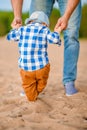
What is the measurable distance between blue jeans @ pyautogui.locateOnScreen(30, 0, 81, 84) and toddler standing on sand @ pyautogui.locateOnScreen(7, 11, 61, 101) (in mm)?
474

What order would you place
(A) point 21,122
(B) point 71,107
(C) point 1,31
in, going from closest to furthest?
(A) point 21,122 → (B) point 71,107 → (C) point 1,31

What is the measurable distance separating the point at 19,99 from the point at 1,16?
13136 mm

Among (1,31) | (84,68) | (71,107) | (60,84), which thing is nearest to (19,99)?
(71,107)

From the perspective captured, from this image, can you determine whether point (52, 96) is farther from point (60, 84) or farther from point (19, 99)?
point (60, 84)

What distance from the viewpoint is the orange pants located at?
4.20 m

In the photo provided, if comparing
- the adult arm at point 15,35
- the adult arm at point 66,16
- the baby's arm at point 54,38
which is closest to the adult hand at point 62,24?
the adult arm at point 66,16

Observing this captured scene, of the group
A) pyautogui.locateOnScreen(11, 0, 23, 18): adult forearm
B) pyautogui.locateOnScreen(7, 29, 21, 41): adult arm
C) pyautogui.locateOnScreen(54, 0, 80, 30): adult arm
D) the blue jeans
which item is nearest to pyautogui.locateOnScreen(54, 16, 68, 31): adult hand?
pyautogui.locateOnScreen(54, 0, 80, 30): adult arm

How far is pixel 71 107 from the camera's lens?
14.2 feet

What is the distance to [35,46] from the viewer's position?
13.6ft

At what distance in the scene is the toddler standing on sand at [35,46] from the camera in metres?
4.13

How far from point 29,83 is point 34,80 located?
6 centimetres

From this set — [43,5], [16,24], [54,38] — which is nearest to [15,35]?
[16,24]

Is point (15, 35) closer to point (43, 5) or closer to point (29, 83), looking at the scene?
point (29, 83)

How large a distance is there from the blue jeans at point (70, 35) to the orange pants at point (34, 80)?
1.73ft
